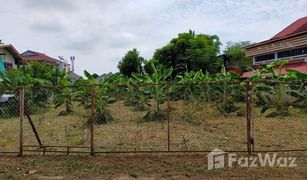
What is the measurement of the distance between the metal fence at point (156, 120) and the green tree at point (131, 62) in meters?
22.0

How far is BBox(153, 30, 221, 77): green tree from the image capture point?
77.0 feet

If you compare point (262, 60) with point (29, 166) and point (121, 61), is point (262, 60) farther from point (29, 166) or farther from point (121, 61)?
point (29, 166)

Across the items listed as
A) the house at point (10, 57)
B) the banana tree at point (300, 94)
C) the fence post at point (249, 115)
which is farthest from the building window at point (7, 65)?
the fence post at point (249, 115)

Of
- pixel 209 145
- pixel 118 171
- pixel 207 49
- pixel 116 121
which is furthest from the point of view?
pixel 207 49

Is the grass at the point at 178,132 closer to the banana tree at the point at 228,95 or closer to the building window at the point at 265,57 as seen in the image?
the banana tree at the point at 228,95

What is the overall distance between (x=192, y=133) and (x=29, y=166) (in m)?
4.55

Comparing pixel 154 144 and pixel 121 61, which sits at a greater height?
pixel 121 61

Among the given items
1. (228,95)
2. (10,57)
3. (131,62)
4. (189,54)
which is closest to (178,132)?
(228,95)

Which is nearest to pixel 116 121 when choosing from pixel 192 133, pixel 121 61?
pixel 192 133

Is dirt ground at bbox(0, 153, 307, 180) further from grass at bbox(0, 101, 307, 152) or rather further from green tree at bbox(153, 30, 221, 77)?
green tree at bbox(153, 30, 221, 77)

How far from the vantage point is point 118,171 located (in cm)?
559

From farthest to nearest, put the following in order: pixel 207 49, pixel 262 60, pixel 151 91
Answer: pixel 262 60
pixel 207 49
pixel 151 91

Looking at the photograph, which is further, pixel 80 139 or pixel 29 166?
pixel 80 139

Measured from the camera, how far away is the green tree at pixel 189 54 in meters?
23.5
